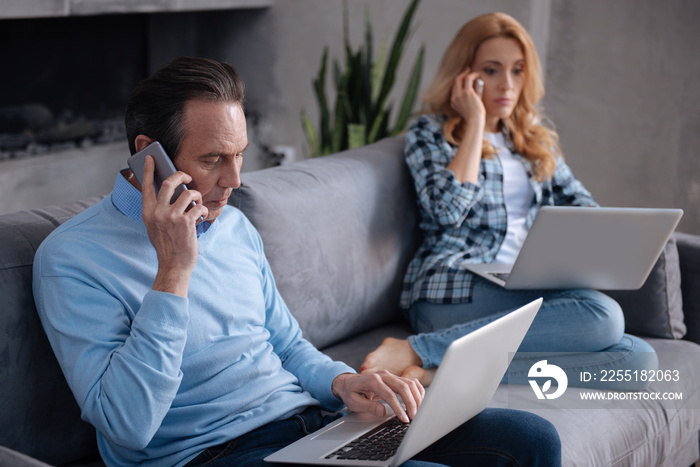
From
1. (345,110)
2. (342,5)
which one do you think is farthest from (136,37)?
(345,110)

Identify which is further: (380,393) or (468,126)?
(468,126)

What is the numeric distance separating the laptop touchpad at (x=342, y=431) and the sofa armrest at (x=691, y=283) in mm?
1288

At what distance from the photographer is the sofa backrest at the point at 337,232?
1681 mm

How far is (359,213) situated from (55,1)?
5.75 feet

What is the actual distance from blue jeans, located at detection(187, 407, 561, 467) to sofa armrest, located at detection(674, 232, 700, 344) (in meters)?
1.06

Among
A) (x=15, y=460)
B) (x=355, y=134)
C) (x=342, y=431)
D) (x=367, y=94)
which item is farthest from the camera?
(x=367, y=94)

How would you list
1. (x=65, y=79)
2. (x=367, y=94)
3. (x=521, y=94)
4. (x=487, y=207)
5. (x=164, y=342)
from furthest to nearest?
(x=65, y=79) < (x=367, y=94) < (x=521, y=94) < (x=487, y=207) < (x=164, y=342)

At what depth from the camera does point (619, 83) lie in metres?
3.28

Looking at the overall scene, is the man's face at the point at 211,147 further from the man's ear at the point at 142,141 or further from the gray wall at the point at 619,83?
the gray wall at the point at 619,83

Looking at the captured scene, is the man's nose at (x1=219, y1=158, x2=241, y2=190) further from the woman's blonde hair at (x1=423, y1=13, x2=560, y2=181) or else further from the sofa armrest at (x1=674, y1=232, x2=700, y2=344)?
the sofa armrest at (x1=674, y1=232, x2=700, y2=344)

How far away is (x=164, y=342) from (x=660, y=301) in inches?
57.2

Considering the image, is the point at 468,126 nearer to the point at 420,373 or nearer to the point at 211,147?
the point at 420,373

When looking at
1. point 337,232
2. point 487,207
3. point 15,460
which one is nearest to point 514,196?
point 487,207
